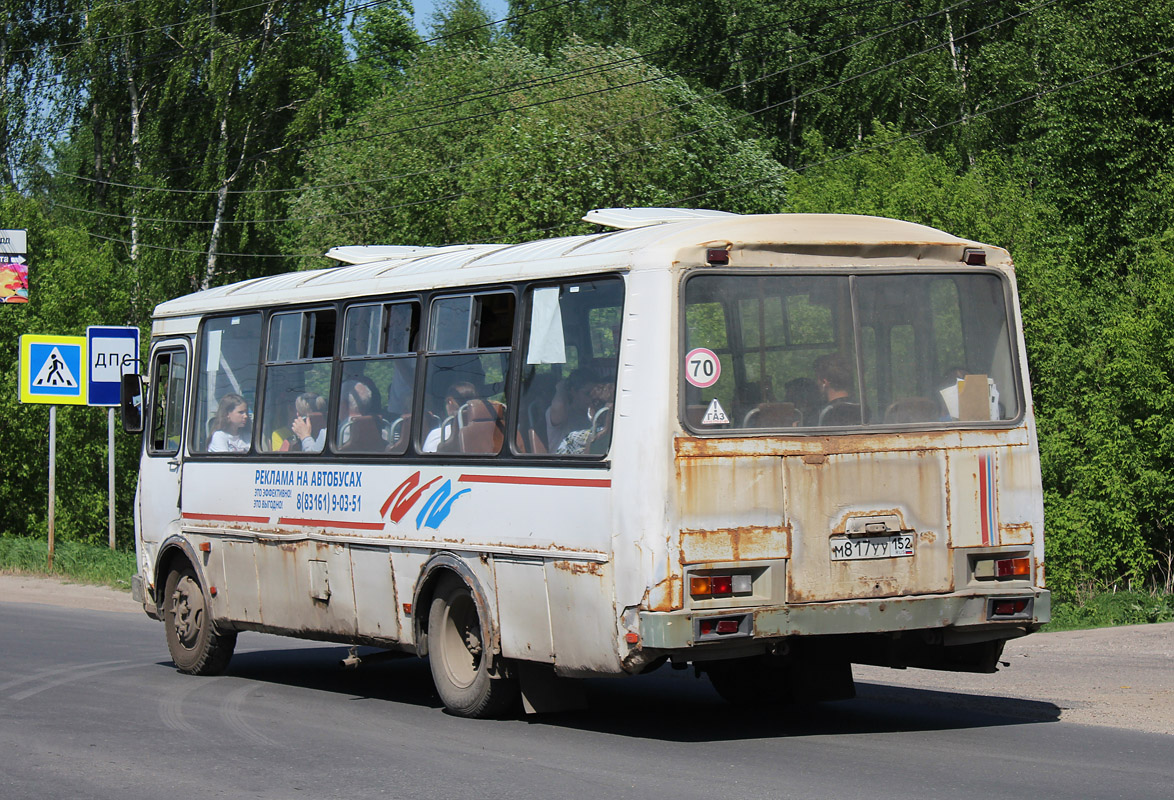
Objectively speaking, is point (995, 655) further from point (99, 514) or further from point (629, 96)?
point (629, 96)

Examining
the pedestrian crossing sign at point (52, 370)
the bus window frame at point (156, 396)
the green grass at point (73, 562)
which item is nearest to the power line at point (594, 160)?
the green grass at point (73, 562)

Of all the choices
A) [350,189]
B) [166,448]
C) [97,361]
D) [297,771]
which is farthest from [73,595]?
[350,189]

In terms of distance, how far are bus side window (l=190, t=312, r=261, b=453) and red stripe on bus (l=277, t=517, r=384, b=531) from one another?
3.12 feet

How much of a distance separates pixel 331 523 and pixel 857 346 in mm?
4172

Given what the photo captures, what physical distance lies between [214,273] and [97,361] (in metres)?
28.6

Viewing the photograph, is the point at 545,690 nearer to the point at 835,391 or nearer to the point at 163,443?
the point at 835,391

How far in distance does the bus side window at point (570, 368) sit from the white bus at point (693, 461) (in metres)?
0.02

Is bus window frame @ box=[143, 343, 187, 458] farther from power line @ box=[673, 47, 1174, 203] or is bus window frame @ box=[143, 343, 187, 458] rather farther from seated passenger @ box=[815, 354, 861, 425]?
power line @ box=[673, 47, 1174, 203]

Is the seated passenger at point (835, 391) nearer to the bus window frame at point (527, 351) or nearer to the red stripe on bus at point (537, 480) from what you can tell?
the bus window frame at point (527, 351)

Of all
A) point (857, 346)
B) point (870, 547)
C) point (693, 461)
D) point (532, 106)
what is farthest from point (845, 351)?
point (532, 106)

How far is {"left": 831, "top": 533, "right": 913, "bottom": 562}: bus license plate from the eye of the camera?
8992mm

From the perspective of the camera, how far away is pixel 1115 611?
57.1 ft

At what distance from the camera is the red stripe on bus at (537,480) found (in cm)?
905


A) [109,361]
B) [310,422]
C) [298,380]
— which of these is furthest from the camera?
[109,361]
